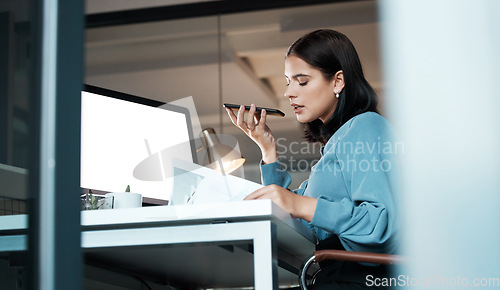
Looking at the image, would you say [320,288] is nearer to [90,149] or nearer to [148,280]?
[148,280]

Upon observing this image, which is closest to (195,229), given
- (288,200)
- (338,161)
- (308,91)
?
(288,200)

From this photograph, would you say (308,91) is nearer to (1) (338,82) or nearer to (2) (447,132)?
(1) (338,82)

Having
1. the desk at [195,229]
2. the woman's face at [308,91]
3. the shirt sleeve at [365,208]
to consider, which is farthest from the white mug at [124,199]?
the woman's face at [308,91]

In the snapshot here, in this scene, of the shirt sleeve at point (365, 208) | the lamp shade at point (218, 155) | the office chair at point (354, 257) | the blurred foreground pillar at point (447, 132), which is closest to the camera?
the blurred foreground pillar at point (447, 132)

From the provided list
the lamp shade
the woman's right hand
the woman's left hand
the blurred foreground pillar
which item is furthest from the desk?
the woman's right hand

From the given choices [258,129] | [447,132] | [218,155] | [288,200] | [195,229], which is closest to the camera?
[447,132]

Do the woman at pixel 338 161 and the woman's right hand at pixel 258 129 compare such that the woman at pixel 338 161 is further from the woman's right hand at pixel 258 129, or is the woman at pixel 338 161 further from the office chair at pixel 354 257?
the office chair at pixel 354 257

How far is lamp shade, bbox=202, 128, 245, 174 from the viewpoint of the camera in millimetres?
2230

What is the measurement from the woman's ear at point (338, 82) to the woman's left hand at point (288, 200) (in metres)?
0.70

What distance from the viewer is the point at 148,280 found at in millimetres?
2268

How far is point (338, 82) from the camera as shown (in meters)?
2.27

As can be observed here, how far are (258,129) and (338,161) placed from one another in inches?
23.7

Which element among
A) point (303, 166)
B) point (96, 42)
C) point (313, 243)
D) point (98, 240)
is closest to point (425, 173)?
point (98, 240)

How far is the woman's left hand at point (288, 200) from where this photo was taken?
1591 millimetres
